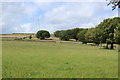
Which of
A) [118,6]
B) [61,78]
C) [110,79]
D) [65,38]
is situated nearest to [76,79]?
[61,78]

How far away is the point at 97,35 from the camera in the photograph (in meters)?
79.0

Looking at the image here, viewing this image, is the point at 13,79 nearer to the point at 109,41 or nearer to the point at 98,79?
the point at 98,79

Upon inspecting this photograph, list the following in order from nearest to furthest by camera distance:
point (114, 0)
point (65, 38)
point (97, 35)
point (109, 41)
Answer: point (114, 0), point (109, 41), point (97, 35), point (65, 38)

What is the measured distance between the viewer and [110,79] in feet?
47.0

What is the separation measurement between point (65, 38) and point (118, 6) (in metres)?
171

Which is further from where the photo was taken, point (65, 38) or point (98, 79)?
point (65, 38)

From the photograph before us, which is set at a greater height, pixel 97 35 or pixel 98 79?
pixel 97 35

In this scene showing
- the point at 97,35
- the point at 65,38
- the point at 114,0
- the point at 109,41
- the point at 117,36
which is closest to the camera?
the point at 114,0

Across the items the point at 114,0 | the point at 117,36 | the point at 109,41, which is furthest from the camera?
the point at 109,41

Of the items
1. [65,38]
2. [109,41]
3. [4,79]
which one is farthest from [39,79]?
[65,38]

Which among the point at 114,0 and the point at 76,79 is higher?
the point at 114,0

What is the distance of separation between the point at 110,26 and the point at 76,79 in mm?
59984

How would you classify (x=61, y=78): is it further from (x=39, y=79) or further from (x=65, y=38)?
(x=65, y=38)

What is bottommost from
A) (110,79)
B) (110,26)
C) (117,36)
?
(110,79)
